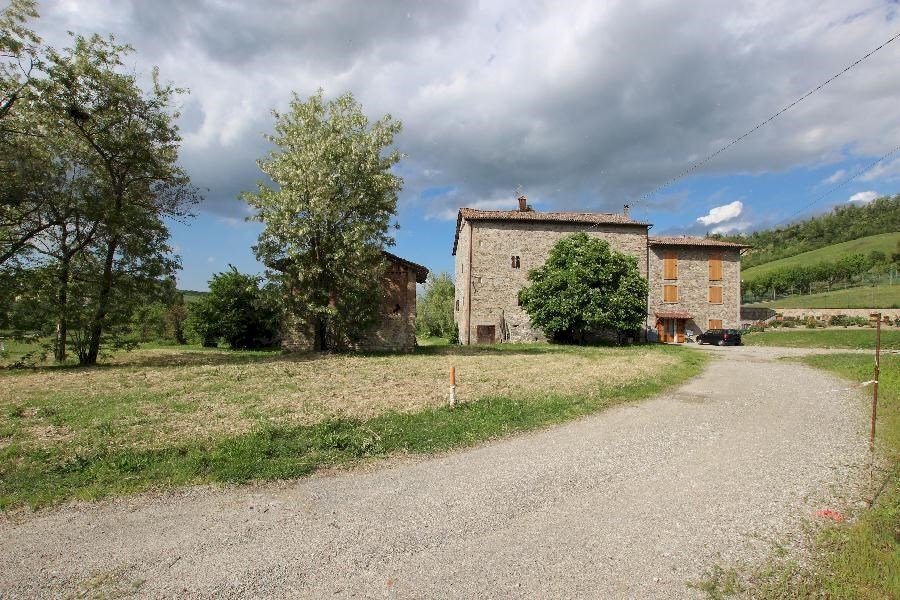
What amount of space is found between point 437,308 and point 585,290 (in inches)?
802

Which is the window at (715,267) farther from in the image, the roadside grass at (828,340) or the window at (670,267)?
the roadside grass at (828,340)

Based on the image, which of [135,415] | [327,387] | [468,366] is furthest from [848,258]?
[135,415]

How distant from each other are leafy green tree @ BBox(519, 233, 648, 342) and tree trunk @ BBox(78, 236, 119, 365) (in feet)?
79.1

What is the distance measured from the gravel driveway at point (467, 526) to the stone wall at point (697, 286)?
33.2 m

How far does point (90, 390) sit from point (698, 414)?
1441 cm

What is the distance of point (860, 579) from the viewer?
357 cm

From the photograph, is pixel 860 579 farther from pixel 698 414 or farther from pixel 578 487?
pixel 698 414

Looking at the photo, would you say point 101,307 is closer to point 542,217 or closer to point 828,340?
point 542,217

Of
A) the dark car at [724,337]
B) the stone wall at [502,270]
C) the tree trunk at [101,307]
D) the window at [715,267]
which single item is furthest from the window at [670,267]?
the tree trunk at [101,307]

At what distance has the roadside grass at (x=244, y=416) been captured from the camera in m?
5.88

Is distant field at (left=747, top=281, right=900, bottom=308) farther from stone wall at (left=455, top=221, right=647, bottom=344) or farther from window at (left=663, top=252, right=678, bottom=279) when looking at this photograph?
stone wall at (left=455, top=221, right=647, bottom=344)

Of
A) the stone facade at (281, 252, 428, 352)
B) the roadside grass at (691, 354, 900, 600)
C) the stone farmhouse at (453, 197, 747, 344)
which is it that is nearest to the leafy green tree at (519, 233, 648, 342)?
the stone farmhouse at (453, 197, 747, 344)

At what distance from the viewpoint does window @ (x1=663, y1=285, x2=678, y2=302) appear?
38062 mm

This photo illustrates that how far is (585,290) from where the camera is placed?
3092 cm
